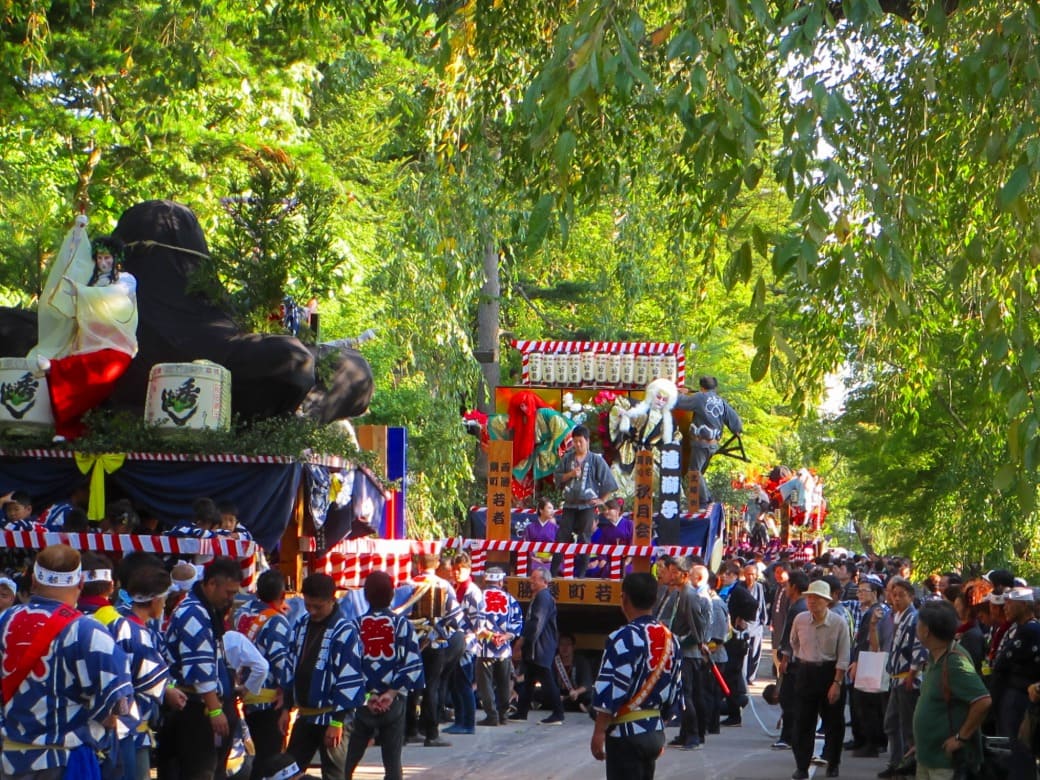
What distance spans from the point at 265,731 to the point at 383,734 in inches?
30.3

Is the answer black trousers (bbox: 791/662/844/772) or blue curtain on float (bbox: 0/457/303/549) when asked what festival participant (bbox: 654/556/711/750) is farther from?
blue curtain on float (bbox: 0/457/303/549)

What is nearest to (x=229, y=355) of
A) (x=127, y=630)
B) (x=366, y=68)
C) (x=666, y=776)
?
(x=666, y=776)

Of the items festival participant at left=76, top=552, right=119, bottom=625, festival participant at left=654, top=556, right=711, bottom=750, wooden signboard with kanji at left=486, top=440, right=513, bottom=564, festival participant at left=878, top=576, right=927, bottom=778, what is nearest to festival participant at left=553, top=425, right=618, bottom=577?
wooden signboard with kanji at left=486, top=440, right=513, bottom=564

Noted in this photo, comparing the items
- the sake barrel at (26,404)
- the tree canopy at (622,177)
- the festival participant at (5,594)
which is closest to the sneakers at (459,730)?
the tree canopy at (622,177)

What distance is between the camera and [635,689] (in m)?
8.21

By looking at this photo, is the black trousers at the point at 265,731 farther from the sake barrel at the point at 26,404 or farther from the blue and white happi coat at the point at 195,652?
the sake barrel at the point at 26,404

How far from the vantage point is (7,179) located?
19.3m

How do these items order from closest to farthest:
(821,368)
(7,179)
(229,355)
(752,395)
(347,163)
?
1. (821,368)
2. (229,355)
3. (7,179)
4. (347,163)
5. (752,395)

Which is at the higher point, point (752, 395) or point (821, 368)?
point (752, 395)

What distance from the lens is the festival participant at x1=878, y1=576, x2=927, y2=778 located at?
12.4 m

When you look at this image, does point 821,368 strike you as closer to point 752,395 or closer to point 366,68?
point 366,68

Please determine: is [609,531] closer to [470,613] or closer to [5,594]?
[470,613]

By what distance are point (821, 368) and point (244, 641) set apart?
20.0 feet

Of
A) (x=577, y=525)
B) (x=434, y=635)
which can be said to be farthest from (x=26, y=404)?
(x=577, y=525)
